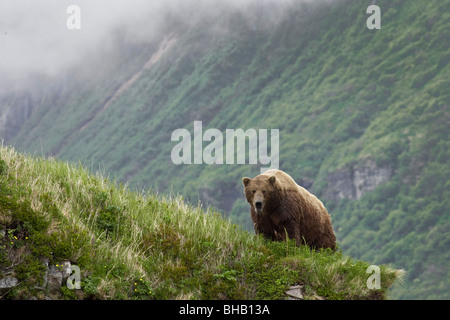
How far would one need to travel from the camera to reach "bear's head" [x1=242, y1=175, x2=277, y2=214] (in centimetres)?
1196

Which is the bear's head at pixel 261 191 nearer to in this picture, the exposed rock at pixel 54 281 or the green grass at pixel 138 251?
the green grass at pixel 138 251

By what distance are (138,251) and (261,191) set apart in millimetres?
2996

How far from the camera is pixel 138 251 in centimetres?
1031

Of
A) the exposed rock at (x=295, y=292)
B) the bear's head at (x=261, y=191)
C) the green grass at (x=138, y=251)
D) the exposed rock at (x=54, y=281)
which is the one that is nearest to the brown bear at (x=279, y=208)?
the bear's head at (x=261, y=191)

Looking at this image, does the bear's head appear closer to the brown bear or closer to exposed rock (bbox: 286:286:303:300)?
the brown bear

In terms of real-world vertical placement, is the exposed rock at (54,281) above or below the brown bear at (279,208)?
below

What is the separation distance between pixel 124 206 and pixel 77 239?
1.75m

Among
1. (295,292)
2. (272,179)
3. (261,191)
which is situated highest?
(272,179)

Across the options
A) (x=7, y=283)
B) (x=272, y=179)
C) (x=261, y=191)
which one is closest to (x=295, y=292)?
(x=261, y=191)

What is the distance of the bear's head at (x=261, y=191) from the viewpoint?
11961 mm

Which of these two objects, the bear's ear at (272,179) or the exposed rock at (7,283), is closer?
the exposed rock at (7,283)

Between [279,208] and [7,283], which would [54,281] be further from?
[279,208]

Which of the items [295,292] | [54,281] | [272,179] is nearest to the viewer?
[54,281]
